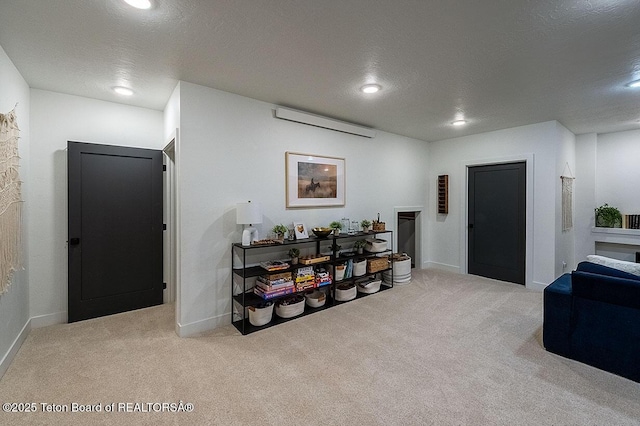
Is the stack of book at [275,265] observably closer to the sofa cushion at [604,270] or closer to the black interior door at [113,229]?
the black interior door at [113,229]

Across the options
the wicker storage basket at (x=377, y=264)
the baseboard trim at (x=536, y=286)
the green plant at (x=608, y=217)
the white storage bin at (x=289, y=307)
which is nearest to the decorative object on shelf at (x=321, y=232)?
the white storage bin at (x=289, y=307)

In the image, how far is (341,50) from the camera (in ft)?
7.47

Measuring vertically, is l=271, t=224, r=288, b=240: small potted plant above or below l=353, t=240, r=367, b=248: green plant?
above

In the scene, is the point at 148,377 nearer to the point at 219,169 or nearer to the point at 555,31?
the point at 219,169

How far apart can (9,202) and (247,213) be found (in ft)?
6.40

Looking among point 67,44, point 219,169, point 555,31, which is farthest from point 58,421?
point 555,31

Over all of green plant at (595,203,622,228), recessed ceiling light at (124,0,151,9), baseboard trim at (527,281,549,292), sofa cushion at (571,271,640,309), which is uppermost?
recessed ceiling light at (124,0,151,9)

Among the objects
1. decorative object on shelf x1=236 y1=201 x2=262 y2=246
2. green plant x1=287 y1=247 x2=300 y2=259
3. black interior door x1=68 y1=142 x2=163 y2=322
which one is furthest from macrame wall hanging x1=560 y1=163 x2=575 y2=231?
black interior door x1=68 y1=142 x2=163 y2=322

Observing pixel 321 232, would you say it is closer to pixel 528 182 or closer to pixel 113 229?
pixel 113 229

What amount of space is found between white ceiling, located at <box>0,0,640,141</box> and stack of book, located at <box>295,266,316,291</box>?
207cm

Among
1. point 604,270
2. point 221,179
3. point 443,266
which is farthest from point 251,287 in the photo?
point 443,266

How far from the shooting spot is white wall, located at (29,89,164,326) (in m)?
3.05

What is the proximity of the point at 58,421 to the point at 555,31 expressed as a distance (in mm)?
4177

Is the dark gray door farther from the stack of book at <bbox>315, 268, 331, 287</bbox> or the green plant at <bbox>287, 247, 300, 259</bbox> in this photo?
the green plant at <bbox>287, 247, 300, 259</bbox>
